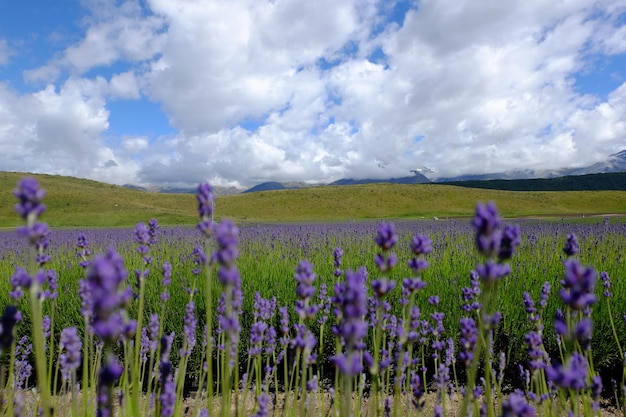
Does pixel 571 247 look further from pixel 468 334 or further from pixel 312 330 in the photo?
pixel 312 330

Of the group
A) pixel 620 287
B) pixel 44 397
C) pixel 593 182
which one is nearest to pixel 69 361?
pixel 44 397

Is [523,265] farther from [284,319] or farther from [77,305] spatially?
[77,305]

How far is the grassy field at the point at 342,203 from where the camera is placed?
46281mm

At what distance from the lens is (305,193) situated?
62.9 meters

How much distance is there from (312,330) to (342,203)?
5201 centimetres

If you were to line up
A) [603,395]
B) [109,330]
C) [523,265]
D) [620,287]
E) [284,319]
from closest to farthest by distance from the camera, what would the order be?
1. [109,330]
2. [284,319]
3. [603,395]
4. [620,287]
5. [523,265]

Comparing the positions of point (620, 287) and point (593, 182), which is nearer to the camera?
point (620, 287)

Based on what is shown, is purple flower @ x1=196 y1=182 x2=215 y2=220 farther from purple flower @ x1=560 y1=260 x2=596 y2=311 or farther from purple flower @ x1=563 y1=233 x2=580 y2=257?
purple flower @ x1=563 y1=233 x2=580 y2=257

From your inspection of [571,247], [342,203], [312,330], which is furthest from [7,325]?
[342,203]

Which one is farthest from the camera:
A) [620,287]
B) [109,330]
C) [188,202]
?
[188,202]

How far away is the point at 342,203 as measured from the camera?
55812 millimetres

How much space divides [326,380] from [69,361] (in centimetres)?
283

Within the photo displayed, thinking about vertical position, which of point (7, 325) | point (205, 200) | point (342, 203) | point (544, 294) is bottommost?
point (342, 203)

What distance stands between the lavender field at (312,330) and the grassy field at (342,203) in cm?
3938
